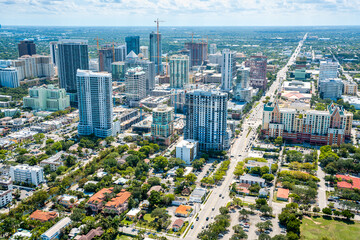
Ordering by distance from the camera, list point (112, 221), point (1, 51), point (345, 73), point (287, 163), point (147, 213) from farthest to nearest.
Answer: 1. point (1, 51)
2. point (345, 73)
3. point (287, 163)
4. point (147, 213)
5. point (112, 221)

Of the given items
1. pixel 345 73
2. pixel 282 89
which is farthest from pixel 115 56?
pixel 345 73

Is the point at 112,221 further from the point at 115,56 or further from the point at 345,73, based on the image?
the point at 345,73

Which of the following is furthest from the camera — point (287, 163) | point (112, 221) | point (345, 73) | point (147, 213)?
point (345, 73)

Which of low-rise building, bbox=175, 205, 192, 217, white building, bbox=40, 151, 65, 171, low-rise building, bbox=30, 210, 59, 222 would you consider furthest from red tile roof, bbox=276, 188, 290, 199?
white building, bbox=40, 151, 65, 171

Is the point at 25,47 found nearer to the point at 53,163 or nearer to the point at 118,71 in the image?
the point at 118,71

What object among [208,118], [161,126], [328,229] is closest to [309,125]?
[208,118]

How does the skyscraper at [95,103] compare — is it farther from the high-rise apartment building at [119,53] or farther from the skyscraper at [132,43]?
the skyscraper at [132,43]
